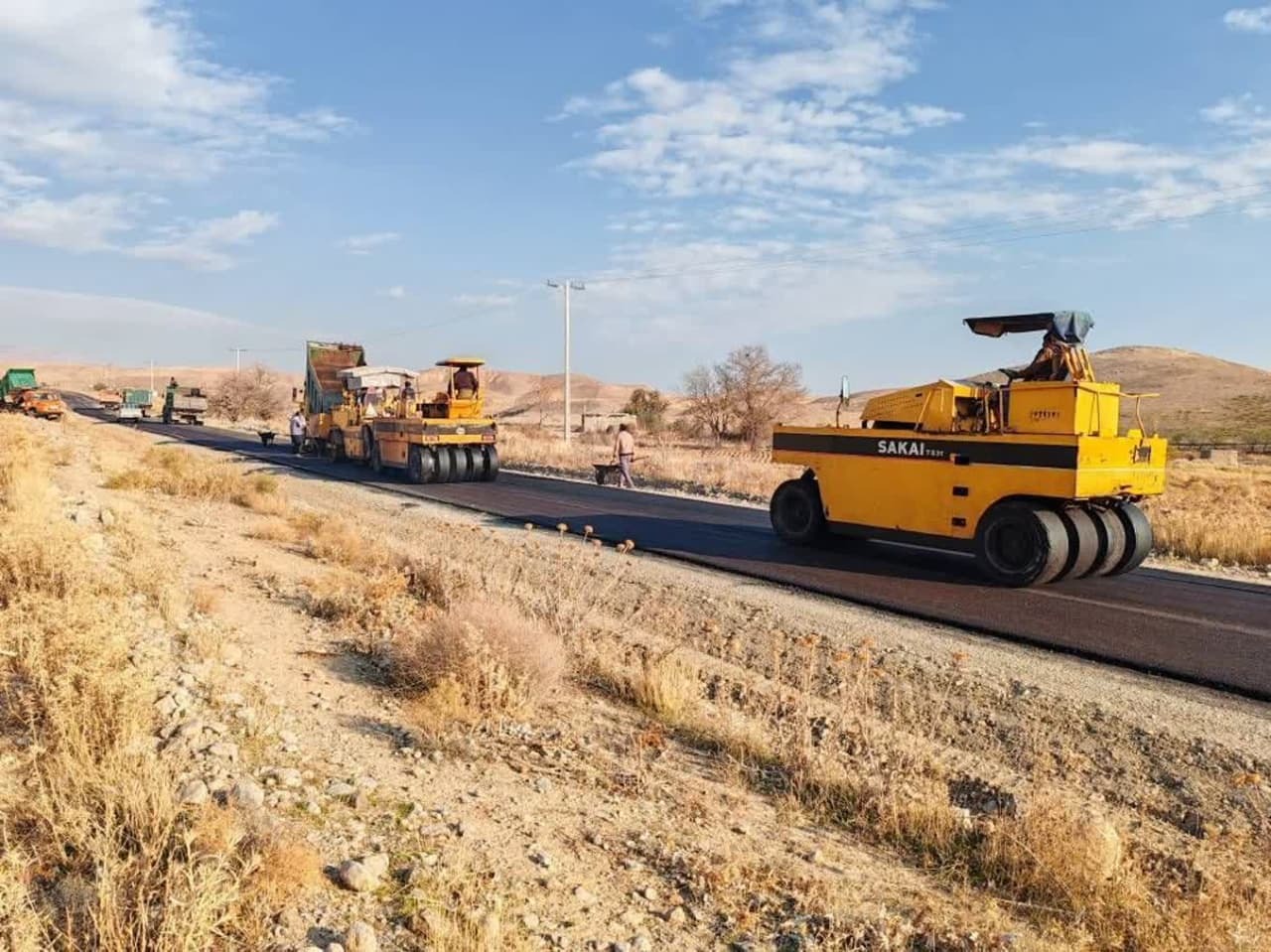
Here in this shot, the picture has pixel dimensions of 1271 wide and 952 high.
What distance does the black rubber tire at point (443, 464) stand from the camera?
69.8 feet

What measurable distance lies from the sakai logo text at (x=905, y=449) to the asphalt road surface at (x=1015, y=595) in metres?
1.44

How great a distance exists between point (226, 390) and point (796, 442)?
237 ft

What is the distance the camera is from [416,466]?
69.5ft

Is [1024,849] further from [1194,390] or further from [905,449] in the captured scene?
[1194,390]

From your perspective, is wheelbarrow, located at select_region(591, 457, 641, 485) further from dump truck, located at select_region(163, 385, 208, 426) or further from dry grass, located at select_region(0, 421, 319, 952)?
dump truck, located at select_region(163, 385, 208, 426)

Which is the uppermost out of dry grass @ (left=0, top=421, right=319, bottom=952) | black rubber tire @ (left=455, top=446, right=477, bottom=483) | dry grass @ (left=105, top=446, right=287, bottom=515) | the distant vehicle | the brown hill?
the brown hill

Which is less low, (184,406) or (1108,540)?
(184,406)

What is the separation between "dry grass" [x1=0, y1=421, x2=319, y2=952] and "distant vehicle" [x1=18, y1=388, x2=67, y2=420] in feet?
146

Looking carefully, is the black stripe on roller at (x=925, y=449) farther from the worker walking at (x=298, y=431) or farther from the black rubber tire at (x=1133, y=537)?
the worker walking at (x=298, y=431)

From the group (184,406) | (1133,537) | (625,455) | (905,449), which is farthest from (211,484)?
(184,406)

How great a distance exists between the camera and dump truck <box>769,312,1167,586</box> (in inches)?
385

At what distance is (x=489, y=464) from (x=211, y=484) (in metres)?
7.06

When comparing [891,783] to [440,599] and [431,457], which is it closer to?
[440,599]

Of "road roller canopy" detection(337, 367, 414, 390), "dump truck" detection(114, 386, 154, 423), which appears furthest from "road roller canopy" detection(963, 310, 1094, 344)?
"dump truck" detection(114, 386, 154, 423)
